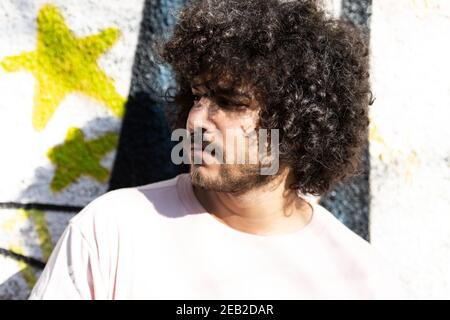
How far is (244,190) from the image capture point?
1.83 meters

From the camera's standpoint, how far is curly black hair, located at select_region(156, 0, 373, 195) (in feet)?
5.81

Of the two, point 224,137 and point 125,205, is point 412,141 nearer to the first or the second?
point 224,137

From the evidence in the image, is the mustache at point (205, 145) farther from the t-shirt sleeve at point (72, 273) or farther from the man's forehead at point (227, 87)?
the t-shirt sleeve at point (72, 273)

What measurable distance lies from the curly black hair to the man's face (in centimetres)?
4

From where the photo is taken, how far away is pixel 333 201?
2264 millimetres

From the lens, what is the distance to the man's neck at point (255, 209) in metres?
1.86

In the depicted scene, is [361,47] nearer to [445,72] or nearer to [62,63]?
[445,72]

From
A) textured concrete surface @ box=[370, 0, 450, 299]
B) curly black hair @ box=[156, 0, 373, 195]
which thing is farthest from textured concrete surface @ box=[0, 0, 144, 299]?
textured concrete surface @ box=[370, 0, 450, 299]

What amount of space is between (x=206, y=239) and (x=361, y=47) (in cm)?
70

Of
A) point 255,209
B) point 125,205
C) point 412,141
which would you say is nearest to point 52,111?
point 125,205

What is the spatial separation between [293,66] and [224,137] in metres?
0.26

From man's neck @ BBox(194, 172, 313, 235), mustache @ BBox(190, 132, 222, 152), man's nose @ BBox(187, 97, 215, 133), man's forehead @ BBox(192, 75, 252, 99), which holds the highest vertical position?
man's forehead @ BBox(192, 75, 252, 99)

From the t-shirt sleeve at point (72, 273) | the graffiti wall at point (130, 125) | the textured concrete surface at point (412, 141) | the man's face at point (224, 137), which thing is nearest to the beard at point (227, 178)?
the man's face at point (224, 137)

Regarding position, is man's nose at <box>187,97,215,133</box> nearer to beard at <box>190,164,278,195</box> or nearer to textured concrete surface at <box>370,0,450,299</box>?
beard at <box>190,164,278,195</box>
